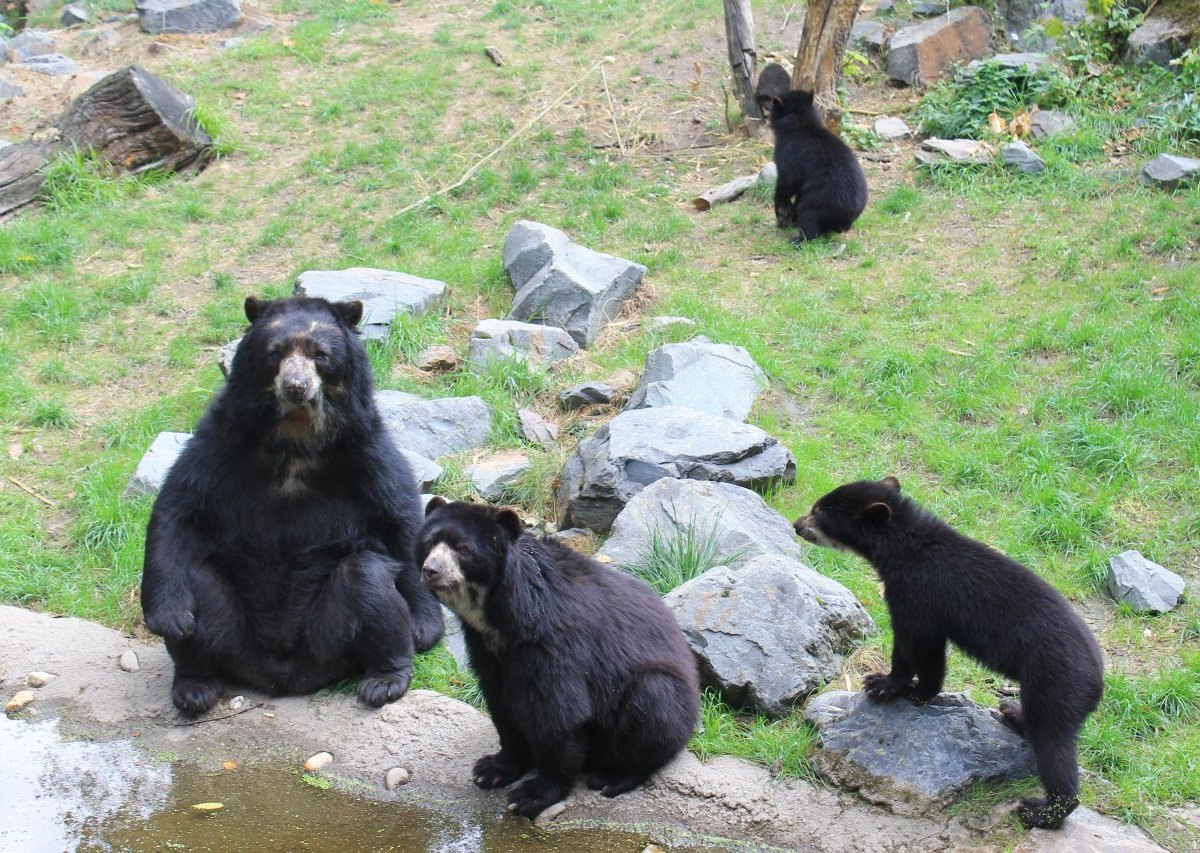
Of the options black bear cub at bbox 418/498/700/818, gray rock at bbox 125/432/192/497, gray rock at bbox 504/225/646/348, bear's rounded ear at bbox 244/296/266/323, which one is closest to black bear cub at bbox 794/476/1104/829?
black bear cub at bbox 418/498/700/818

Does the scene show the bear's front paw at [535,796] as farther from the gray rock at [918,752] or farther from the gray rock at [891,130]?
the gray rock at [891,130]

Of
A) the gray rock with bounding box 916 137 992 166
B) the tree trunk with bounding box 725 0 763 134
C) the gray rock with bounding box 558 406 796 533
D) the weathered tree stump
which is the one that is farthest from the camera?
the tree trunk with bounding box 725 0 763 134

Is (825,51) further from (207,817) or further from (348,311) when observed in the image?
(207,817)

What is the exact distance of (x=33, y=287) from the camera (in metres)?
9.65

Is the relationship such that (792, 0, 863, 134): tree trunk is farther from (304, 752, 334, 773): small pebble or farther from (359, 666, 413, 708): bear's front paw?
(304, 752, 334, 773): small pebble

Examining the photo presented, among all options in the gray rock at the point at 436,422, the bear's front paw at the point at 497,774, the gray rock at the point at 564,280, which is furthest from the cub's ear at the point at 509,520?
the gray rock at the point at 564,280

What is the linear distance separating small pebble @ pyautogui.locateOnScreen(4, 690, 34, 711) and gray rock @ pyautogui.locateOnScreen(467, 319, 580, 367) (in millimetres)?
3907

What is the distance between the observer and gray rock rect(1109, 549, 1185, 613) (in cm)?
568

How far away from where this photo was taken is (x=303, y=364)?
4.86 metres

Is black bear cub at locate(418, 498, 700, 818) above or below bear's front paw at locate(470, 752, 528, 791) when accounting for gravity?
above

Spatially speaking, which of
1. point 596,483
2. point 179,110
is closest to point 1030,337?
point 596,483

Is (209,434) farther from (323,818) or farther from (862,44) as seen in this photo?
(862,44)

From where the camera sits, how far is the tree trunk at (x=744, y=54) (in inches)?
493

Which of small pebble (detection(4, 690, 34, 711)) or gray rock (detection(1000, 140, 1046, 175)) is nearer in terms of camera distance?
small pebble (detection(4, 690, 34, 711))
